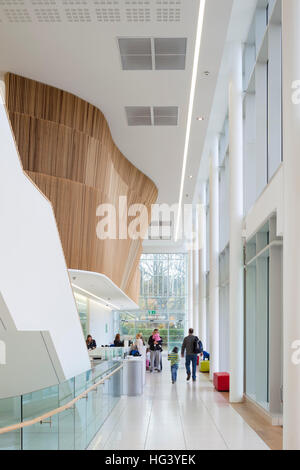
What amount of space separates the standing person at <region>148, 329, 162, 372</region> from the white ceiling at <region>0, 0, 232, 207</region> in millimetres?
8170

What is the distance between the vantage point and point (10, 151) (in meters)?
6.98

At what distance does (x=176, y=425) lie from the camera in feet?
33.9

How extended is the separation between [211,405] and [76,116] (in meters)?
7.65

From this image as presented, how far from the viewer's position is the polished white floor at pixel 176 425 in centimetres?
851

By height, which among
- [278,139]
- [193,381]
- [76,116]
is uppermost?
[76,116]

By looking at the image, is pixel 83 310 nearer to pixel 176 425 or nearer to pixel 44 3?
pixel 176 425

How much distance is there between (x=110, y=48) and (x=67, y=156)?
3.10 metres

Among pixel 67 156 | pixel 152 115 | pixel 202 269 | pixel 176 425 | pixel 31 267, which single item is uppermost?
pixel 152 115

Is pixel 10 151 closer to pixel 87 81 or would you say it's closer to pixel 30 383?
pixel 30 383

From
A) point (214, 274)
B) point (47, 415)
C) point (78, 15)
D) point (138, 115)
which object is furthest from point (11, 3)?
point (214, 274)

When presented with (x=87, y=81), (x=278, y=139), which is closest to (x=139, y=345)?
(x=87, y=81)

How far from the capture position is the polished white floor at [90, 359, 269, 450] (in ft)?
27.9

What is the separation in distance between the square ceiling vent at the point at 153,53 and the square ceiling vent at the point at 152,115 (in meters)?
2.60

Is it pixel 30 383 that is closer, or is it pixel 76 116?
pixel 30 383
